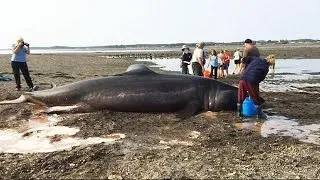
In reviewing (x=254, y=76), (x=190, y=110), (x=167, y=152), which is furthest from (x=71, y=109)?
(x=167, y=152)

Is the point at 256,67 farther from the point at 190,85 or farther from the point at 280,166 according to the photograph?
the point at 280,166

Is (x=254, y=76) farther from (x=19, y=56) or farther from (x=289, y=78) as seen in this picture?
(x=289, y=78)

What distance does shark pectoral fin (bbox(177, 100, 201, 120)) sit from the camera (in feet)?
37.3

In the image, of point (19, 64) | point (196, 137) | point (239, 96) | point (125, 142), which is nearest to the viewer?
point (125, 142)

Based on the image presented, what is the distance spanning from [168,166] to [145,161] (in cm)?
50

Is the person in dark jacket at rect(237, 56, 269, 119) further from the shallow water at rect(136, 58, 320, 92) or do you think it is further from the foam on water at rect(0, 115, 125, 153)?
the shallow water at rect(136, 58, 320, 92)

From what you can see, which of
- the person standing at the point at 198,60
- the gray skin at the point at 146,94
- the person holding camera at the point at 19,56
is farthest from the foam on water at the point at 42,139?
the person standing at the point at 198,60

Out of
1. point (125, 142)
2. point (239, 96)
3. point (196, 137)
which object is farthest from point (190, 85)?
point (125, 142)

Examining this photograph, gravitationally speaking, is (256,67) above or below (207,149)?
above

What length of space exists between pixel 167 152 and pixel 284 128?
12.2 feet

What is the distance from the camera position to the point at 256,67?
1143 cm

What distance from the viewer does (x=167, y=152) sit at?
769 centimetres

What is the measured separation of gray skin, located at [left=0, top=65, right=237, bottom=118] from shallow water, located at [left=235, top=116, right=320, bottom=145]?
148cm

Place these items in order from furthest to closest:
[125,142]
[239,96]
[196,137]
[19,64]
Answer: [19,64] < [239,96] < [196,137] < [125,142]
